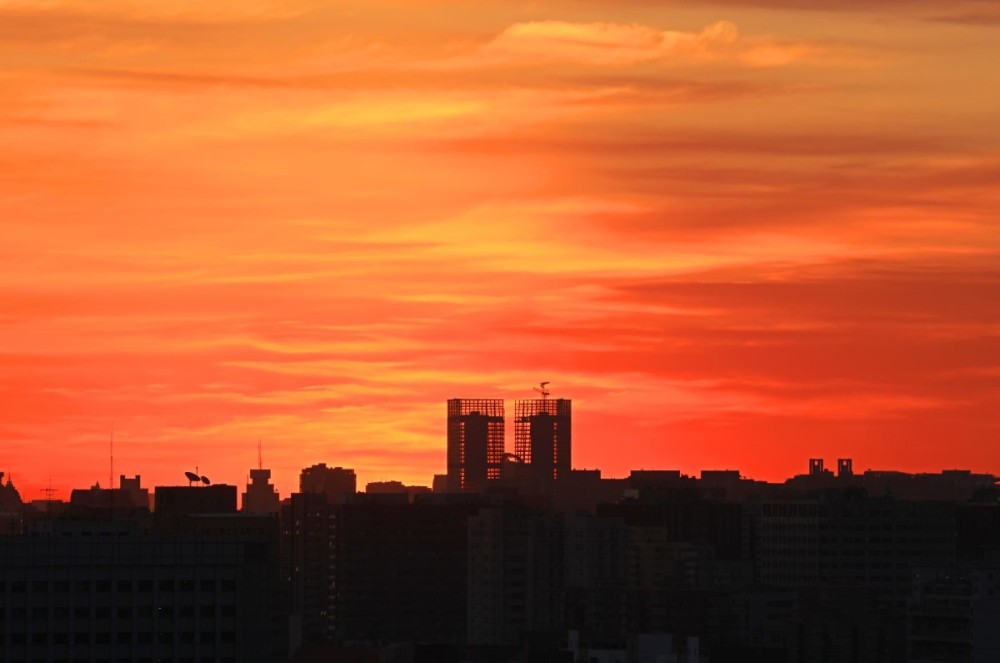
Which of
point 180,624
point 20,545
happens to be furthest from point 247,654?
point 20,545

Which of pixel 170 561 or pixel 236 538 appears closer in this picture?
pixel 170 561

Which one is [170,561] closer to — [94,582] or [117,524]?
[94,582]

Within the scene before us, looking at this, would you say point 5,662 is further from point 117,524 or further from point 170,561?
point 117,524

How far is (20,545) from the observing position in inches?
6831

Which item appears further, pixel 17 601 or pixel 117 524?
pixel 117 524

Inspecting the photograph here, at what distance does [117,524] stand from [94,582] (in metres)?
20.8

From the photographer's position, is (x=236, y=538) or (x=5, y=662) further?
(x=236, y=538)

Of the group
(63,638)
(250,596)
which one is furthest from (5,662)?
(250,596)

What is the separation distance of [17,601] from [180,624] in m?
9.83

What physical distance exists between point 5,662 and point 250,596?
1662 centimetres

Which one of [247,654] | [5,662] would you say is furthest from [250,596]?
[5,662]

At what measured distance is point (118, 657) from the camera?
172 meters

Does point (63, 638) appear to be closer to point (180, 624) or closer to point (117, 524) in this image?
point (180, 624)

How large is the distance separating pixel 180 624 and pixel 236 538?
51.1ft
